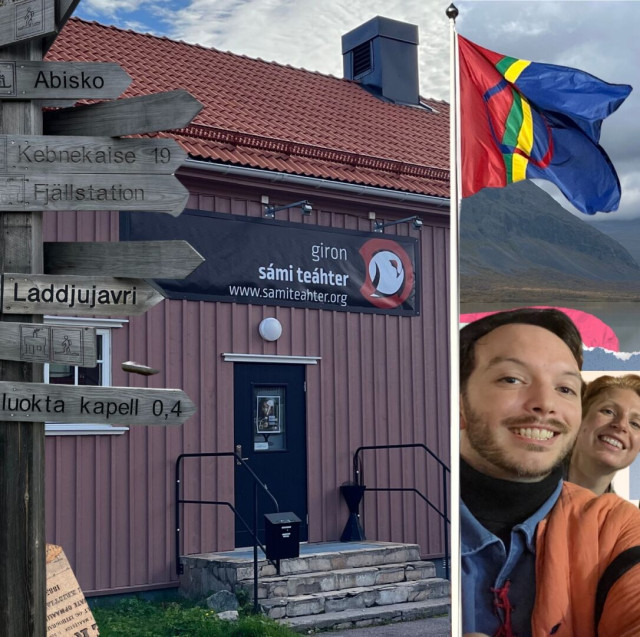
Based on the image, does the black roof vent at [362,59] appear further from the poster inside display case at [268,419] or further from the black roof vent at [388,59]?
the poster inside display case at [268,419]

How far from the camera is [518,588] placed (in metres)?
4.91

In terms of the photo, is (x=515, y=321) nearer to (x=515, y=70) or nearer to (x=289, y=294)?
(x=515, y=70)

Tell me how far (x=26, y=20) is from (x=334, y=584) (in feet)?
26.0

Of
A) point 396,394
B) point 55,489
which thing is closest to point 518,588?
point 55,489

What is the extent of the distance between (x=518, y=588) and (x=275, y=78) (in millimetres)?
12338

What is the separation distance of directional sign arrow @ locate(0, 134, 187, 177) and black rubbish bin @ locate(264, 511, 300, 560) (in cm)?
672

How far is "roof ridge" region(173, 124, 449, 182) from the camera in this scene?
1240 centimetres

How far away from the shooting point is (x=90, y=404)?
187 inches

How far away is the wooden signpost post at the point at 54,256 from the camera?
465 centimetres

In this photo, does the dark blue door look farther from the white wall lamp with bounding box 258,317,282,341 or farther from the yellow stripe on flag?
the yellow stripe on flag

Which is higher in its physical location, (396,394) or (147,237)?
(147,237)

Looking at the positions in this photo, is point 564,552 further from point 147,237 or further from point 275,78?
point 275,78

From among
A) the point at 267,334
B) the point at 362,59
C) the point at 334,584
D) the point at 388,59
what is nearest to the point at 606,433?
the point at 334,584

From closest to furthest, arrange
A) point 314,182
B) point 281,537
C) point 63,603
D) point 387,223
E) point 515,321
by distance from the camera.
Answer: point 515,321, point 63,603, point 281,537, point 314,182, point 387,223
